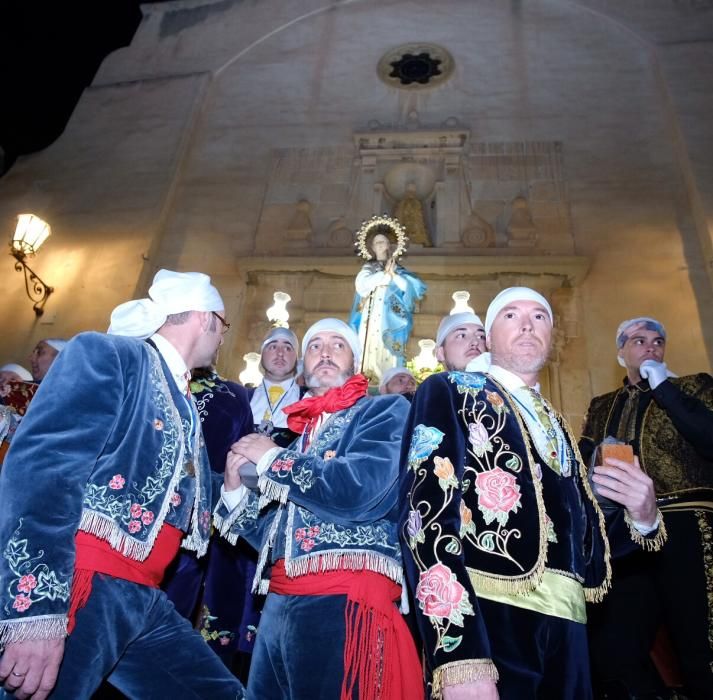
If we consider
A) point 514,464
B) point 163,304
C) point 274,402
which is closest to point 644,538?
point 514,464

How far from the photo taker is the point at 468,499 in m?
1.50

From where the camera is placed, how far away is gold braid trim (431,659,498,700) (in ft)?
3.89

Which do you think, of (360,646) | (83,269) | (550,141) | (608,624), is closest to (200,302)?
(360,646)

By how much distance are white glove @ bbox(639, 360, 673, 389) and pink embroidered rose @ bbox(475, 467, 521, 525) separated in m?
1.78

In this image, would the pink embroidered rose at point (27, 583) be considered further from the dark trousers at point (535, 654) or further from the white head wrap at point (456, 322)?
the white head wrap at point (456, 322)

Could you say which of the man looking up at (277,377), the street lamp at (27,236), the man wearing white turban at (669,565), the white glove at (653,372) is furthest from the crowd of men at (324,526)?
the street lamp at (27,236)

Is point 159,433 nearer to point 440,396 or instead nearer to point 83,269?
point 440,396

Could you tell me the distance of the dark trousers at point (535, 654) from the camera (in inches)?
50.8

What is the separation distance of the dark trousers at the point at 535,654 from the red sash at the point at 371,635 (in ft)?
1.26

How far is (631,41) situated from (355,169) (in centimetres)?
540

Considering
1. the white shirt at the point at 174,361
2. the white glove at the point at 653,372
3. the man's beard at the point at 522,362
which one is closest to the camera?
the man's beard at the point at 522,362

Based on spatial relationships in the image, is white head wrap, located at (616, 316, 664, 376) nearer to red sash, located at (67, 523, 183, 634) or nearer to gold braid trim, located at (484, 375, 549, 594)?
gold braid trim, located at (484, 375, 549, 594)

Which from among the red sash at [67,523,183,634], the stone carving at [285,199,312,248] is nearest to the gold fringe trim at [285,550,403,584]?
the red sash at [67,523,183,634]

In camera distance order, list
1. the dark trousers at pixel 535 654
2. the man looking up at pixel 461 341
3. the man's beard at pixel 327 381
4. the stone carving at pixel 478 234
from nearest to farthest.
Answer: the dark trousers at pixel 535 654
the man's beard at pixel 327 381
the man looking up at pixel 461 341
the stone carving at pixel 478 234
